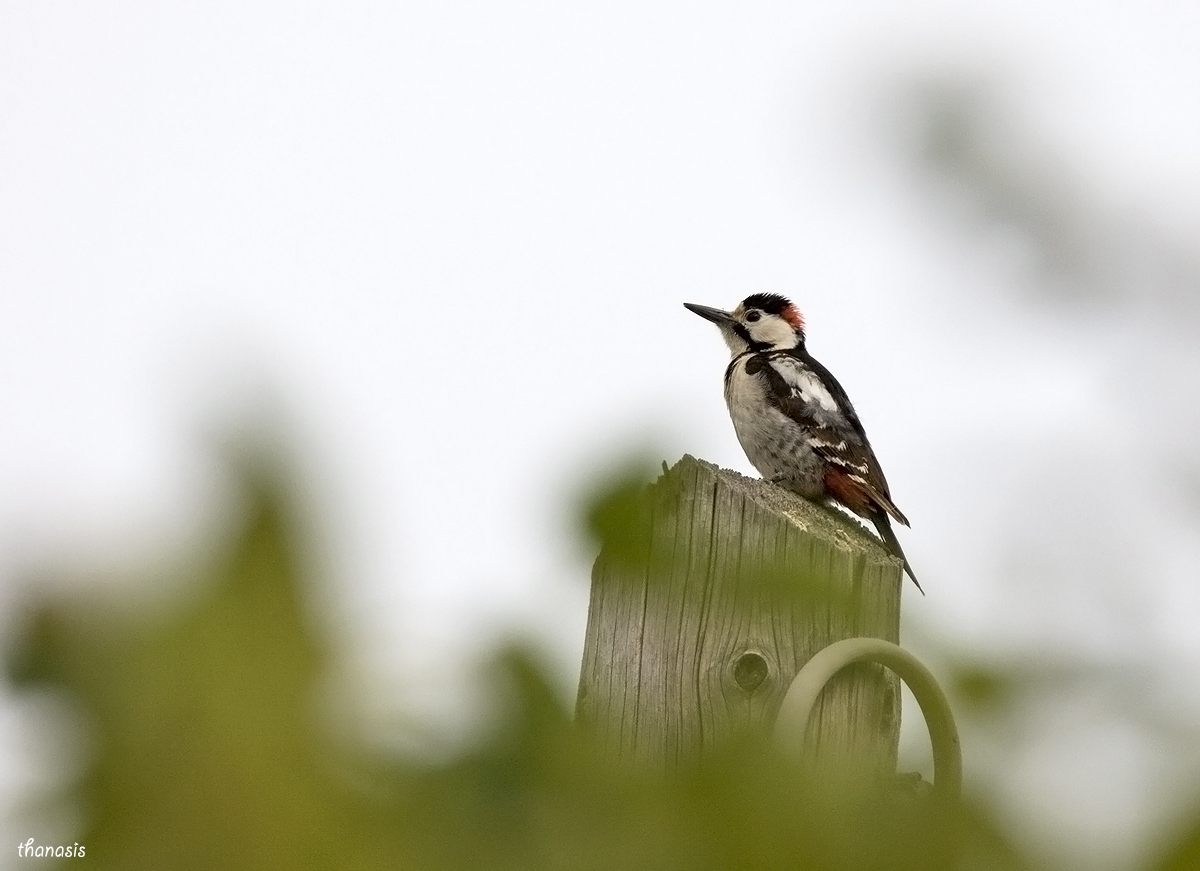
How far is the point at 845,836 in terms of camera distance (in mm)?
552

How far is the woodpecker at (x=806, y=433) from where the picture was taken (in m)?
5.41

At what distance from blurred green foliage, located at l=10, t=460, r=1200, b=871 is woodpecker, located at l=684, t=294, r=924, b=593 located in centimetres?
462

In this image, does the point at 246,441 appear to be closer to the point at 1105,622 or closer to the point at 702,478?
the point at 1105,622

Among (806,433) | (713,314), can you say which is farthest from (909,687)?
(713,314)

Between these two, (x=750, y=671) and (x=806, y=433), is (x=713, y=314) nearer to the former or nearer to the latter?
(x=806, y=433)

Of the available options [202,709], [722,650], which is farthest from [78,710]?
[722,650]

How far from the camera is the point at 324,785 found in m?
0.52

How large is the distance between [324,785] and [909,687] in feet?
3.15

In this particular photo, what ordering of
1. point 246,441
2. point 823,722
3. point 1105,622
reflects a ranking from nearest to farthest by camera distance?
point 246,441, point 1105,622, point 823,722

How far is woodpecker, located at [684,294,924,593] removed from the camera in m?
5.41

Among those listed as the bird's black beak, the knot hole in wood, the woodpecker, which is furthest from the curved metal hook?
the bird's black beak

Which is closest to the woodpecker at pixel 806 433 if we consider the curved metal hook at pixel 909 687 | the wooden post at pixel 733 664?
the wooden post at pixel 733 664

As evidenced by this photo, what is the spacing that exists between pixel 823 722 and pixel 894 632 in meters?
0.19

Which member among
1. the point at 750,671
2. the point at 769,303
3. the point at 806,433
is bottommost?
the point at 750,671
